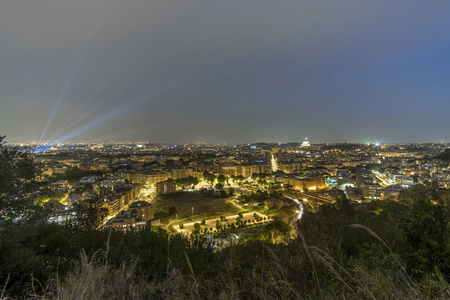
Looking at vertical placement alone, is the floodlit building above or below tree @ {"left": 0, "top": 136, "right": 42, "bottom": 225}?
below

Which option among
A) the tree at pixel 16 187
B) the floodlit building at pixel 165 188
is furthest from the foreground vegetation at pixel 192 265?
the floodlit building at pixel 165 188

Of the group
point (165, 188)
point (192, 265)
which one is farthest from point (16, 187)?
point (165, 188)

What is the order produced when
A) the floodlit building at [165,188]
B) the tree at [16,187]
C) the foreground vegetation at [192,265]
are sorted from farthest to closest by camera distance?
the floodlit building at [165,188] < the tree at [16,187] < the foreground vegetation at [192,265]

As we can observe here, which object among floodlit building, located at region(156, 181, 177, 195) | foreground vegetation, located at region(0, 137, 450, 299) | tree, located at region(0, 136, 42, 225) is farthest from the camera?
floodlit building, located at region(156, 181, 177, 195)

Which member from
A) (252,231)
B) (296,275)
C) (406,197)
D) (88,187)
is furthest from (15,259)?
(88,187)

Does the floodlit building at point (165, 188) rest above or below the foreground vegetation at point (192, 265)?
below

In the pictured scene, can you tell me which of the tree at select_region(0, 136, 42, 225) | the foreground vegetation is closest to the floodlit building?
the foreground vegetation

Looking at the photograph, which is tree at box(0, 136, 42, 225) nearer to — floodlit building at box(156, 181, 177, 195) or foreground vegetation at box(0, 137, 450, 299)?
foreground vegetation at box(0, 137, 450, 299)

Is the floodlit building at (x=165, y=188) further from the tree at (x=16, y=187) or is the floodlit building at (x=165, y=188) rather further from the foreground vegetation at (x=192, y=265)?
the tree at (x=16, y=187)

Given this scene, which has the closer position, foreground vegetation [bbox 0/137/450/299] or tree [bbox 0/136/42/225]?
foreground vegetation [bbox 0/137/450/299]
